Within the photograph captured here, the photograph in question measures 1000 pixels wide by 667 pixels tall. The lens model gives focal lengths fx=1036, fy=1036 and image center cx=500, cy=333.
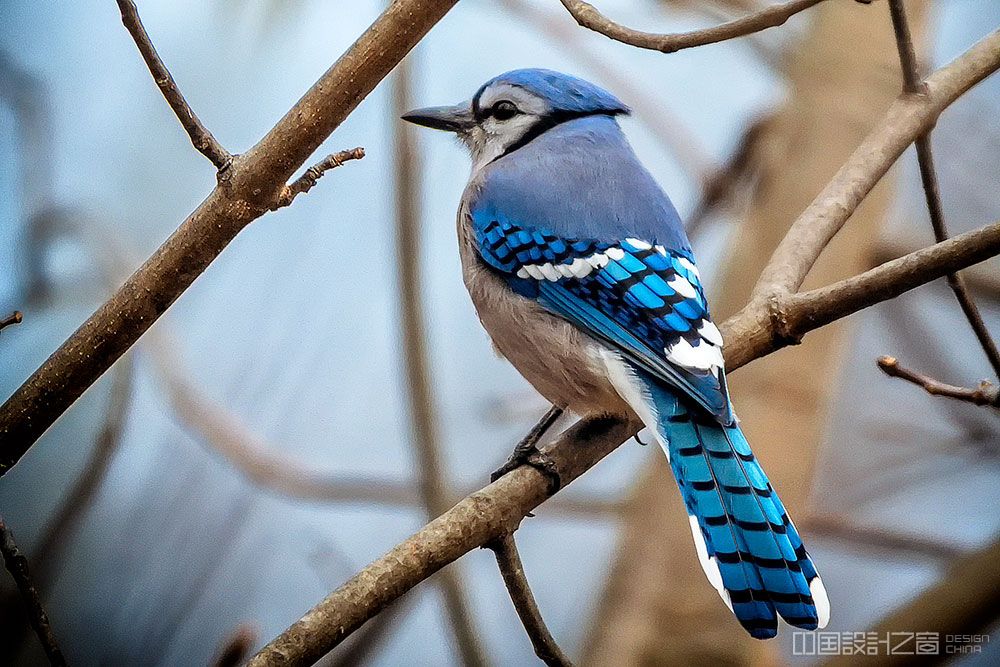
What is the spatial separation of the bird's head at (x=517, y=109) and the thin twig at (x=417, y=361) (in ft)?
0.33

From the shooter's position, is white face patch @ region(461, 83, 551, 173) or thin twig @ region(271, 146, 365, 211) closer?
thin twig @ region(271, 146, 365, 211)

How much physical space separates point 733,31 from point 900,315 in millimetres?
1396

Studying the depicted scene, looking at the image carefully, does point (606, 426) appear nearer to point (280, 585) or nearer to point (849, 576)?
point (280, 585)

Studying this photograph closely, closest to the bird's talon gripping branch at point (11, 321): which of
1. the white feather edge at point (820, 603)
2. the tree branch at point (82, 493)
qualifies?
the tree branch at point (82, 493)

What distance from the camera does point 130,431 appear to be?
170 centimetres

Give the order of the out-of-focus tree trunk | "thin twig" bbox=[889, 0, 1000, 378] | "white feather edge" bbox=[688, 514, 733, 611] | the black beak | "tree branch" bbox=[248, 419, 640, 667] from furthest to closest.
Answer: the out-of-focus tree trunk < the black beak < "thin twig" bbox=[889, 0, 1000, 378] < "white feather edge" bbox=[688, 514, 733, 611] < "tree branch" bbox=[248, 419, 640, 667]

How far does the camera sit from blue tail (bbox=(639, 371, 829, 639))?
1114 millimetres

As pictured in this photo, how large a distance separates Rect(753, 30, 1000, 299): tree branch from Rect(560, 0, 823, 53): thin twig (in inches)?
15.1

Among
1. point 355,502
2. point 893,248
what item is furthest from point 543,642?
point 893,248

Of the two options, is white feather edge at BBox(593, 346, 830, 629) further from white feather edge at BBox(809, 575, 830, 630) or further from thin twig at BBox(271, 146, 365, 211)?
thin twig at BBox(271, 146, 365, 211)

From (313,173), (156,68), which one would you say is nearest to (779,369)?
(313,173)

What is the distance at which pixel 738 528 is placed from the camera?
1.19 m

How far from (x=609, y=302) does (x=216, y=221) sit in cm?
55

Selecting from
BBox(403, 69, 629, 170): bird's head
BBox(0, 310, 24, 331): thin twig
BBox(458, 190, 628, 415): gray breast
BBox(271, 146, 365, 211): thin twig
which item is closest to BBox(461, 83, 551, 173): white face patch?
BBox(403, 69, 629, 170): bird's head
